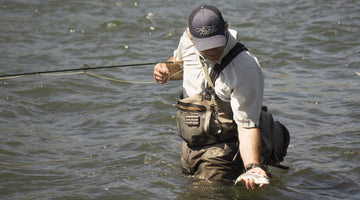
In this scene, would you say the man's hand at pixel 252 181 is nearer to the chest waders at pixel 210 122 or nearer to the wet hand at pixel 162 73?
the chest waders at pixel 210 122

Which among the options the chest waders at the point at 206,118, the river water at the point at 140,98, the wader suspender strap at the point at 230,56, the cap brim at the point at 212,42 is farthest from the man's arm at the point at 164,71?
the river water at the point at 140,98

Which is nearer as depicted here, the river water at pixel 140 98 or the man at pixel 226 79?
the man at pixel 226 79

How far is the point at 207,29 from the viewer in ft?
12.1

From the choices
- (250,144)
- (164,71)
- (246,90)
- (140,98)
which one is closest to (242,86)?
(246,90)

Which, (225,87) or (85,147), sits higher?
(225,87)

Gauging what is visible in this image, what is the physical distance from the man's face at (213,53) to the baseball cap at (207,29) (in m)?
0.07

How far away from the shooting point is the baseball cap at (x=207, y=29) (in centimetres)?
369

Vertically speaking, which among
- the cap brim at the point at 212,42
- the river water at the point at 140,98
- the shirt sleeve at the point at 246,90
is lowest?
the river water at the point at 140,98

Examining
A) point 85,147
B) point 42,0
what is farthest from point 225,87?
point 42,0

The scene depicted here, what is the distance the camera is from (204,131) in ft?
13.8

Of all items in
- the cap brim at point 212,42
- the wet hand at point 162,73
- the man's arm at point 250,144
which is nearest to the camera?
the cap brim at point 212,42

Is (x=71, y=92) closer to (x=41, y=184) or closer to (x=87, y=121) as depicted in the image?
(x=87, y=121)

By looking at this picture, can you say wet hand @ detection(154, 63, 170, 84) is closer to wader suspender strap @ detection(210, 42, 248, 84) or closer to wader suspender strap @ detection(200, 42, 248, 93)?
wader suspender strap @ detection(200, 42, 248, 93)

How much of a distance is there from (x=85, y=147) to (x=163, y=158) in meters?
1.01
